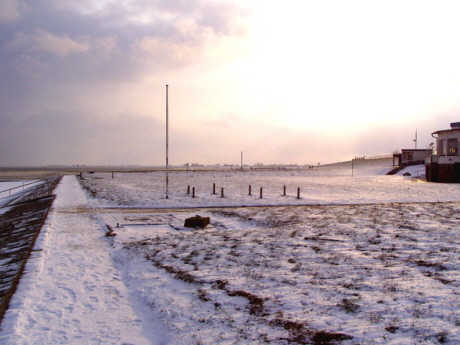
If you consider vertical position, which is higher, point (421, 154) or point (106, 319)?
point (421, 154)

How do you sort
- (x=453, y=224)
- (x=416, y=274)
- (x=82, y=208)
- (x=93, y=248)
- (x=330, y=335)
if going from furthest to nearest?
(x=82, y=208) → (x=453, y=224) → (x=93, y=248) → (x=416, y=274) → (x=330, y=335)

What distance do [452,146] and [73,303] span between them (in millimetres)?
47207

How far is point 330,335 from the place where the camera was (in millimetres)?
5727

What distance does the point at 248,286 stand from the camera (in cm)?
803

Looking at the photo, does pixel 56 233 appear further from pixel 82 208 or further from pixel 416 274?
pixel 416 274

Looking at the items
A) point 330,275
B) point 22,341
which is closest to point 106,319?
point 22,341

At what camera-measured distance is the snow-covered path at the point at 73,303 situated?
20.4ft

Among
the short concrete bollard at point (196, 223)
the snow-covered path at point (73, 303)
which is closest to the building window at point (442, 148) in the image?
the short concrete bollard at point (196, 223)

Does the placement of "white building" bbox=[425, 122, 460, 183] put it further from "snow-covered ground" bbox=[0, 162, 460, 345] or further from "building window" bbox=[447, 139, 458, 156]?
"snow-covered ground" bbox=[0, 162, 460, 345]

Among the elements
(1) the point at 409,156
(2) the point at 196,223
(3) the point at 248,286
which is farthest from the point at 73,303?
(1) the point at 409,156

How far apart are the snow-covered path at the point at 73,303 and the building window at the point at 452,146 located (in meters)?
43.8

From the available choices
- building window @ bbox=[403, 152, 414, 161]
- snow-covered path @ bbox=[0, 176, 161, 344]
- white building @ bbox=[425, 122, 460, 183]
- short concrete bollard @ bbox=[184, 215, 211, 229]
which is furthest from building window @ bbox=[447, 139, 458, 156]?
snow-covered path @ bbox=[0, 176, 161, 344]

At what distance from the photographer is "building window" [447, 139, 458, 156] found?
1714 inches

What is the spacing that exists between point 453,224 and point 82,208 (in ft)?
62.9
